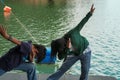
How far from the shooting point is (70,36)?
644 cm

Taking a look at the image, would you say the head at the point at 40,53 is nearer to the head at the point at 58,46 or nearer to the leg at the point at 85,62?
the head at the point at 58,46

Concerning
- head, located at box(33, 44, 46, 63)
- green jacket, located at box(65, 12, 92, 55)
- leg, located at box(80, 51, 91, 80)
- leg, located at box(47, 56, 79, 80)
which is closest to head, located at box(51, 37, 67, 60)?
green jacket, located at box(65, 12, 92, 55)

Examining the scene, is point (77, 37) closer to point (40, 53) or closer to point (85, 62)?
point (85, 62)

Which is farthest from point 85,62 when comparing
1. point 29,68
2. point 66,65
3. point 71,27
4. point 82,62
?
point 71,27

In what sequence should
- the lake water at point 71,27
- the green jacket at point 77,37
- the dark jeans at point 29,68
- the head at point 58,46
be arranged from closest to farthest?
1. the dark jeans at point 29,68
2. the head at point 58,46
3. the green jacket at point 77,37
4. the lake water at point 71,27

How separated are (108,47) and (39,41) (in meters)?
3.55

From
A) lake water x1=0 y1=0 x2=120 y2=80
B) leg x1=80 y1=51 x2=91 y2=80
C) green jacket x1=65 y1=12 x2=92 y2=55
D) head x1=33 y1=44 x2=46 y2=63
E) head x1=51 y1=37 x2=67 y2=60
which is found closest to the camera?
head x1=33 y1=44 x2=46 y2=63

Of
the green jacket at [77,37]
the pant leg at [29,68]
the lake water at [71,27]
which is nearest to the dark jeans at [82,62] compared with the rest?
the green jacket at [77,37]

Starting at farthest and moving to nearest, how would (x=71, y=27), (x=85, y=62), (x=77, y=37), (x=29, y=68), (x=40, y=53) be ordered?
1. (x=71, y=27)
2. (x=85, y=62)
3. (x=77, y=37)
4. (x=29, y=68)
5. (x=40, y=53)

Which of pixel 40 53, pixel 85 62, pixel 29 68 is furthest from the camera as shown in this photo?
pixel 85 62

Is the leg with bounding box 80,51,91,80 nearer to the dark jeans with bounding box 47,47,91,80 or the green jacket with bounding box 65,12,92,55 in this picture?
the dark jeans with bounding box 47,47,91,80

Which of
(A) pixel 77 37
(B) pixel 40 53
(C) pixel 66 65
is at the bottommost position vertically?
(C) pixel 66 65

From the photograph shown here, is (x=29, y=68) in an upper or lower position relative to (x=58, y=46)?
lower

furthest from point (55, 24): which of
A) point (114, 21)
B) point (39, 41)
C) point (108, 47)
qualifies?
point (108, 47)
